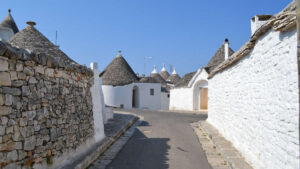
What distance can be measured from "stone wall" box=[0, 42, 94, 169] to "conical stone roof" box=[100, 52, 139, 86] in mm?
23992

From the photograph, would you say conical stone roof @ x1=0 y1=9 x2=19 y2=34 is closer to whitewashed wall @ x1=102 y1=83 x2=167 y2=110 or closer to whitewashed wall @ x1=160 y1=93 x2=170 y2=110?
whitewashed wall @ x1=102 y1=83 x2=167 y2=110

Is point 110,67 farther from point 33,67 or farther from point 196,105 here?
point 33,67

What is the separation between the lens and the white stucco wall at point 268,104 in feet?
12.1

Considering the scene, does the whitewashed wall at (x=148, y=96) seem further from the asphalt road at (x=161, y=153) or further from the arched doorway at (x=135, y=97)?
the asphalt road at (x=161, y=153)

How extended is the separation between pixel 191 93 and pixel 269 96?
19.0 metres

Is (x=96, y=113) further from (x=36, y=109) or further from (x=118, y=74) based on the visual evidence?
(x=118, y=74)

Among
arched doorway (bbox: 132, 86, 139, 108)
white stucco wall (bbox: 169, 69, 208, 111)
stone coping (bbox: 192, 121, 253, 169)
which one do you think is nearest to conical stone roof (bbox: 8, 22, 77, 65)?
stone coping (bbox: 192, 121, 253, 169)

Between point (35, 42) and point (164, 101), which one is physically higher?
point (35, 42)

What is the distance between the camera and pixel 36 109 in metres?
4.49

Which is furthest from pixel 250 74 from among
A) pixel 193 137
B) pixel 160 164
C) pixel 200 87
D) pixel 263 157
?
pixel 200 87

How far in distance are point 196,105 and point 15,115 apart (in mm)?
20677

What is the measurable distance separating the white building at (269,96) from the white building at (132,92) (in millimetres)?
22321

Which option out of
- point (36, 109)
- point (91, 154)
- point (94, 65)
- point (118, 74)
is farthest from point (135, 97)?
point (36, 109)

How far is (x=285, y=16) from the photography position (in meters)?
3.76
